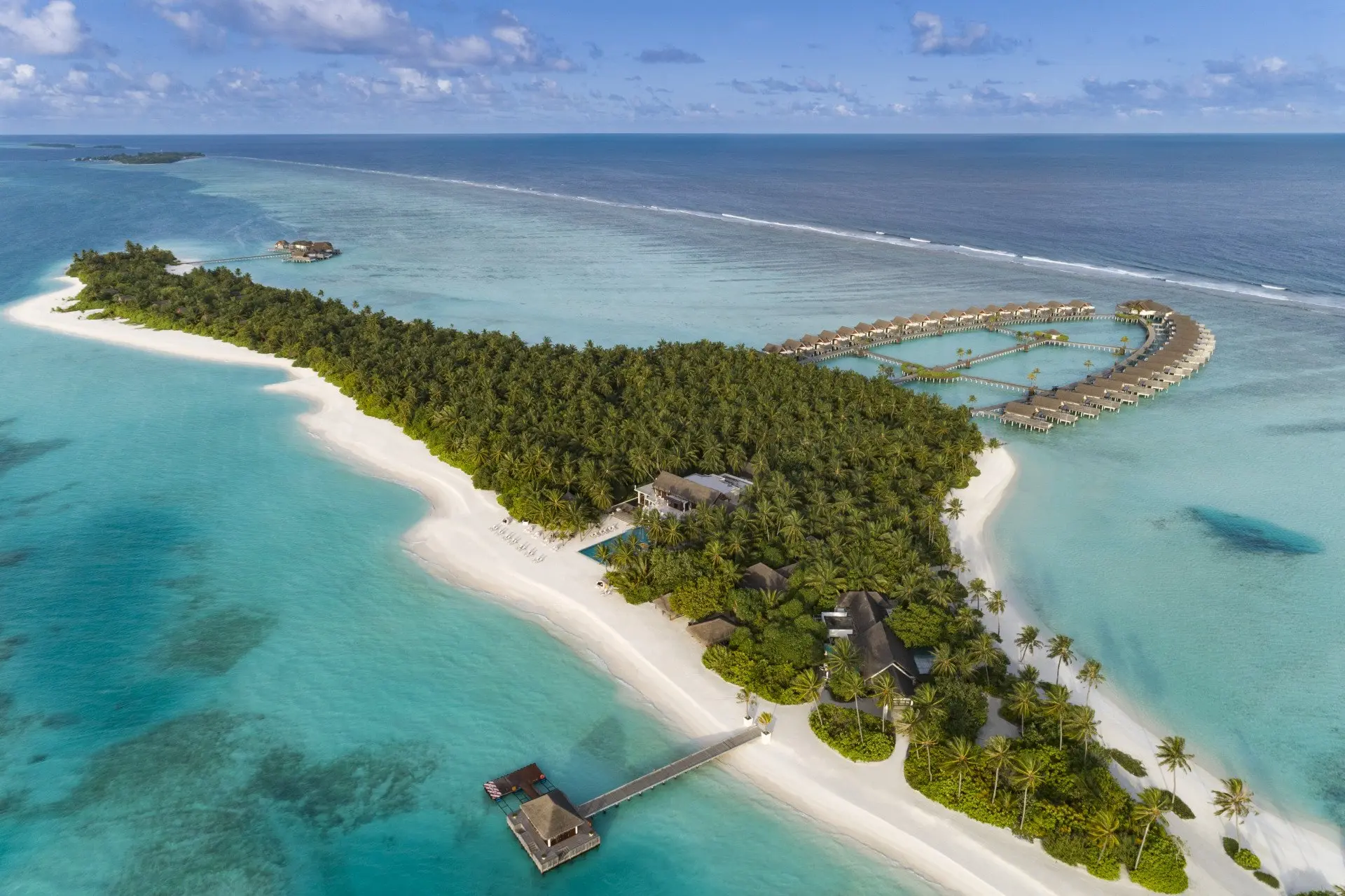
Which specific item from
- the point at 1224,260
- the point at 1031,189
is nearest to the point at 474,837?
the point at 1224,260

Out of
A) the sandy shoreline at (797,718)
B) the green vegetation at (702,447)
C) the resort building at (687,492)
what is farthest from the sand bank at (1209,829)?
the resort building at (687,492)

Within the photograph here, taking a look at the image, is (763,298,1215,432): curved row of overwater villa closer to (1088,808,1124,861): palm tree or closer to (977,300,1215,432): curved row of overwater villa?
(977,300,1215,432): curved row of overwater villa

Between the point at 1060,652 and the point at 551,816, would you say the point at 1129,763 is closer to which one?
the point at 1060,652

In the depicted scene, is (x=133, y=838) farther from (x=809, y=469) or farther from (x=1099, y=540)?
(x=1099, y=540)

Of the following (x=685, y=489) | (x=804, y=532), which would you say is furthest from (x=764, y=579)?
(x=685, y=489)

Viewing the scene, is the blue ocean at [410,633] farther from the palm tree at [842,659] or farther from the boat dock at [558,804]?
the palm tree at [842,659]
